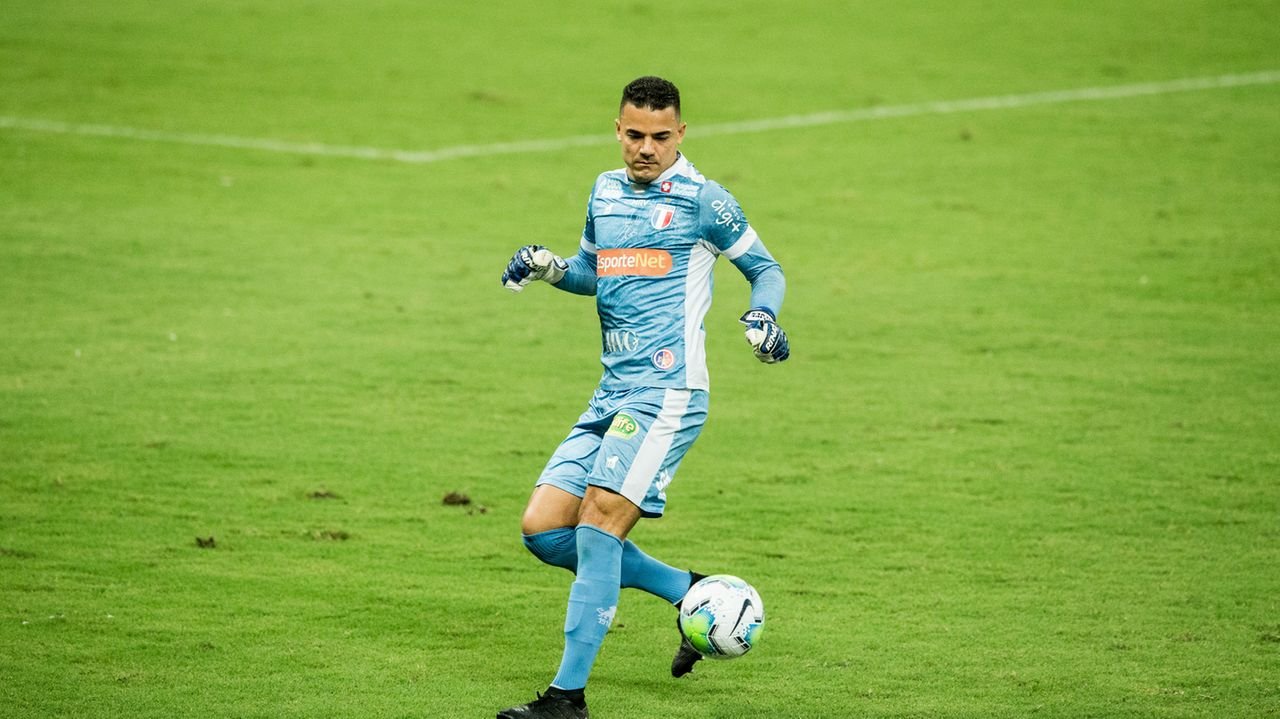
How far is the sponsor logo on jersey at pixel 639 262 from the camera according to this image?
20.5ft

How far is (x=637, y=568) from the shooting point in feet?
21.0

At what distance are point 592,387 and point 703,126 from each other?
32.2ft

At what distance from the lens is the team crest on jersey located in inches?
246

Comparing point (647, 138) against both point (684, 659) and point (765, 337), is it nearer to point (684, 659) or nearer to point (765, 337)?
point (765, 337)

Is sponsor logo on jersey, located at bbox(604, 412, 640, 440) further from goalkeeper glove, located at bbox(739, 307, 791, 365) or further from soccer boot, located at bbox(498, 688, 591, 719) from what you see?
soccer boot, located at bbox(498, 688, 591, 719)

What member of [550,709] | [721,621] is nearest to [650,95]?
[721,621]

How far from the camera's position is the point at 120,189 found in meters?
16.8

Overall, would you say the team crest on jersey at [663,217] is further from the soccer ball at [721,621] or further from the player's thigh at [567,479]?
the soccer ball at [721,621]

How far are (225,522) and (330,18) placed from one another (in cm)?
1939

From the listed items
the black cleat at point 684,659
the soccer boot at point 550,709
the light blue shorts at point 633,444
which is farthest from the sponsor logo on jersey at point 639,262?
the soccer boot at point 550,709

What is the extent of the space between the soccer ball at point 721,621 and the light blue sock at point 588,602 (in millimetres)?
Answer: 314

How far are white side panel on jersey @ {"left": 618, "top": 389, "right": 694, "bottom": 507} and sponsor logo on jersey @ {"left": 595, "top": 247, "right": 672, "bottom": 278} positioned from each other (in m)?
0.48

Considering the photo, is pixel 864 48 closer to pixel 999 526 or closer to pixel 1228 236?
pixel 1228 236

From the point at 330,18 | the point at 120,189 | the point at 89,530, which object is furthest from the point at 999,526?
the point at 330,18
